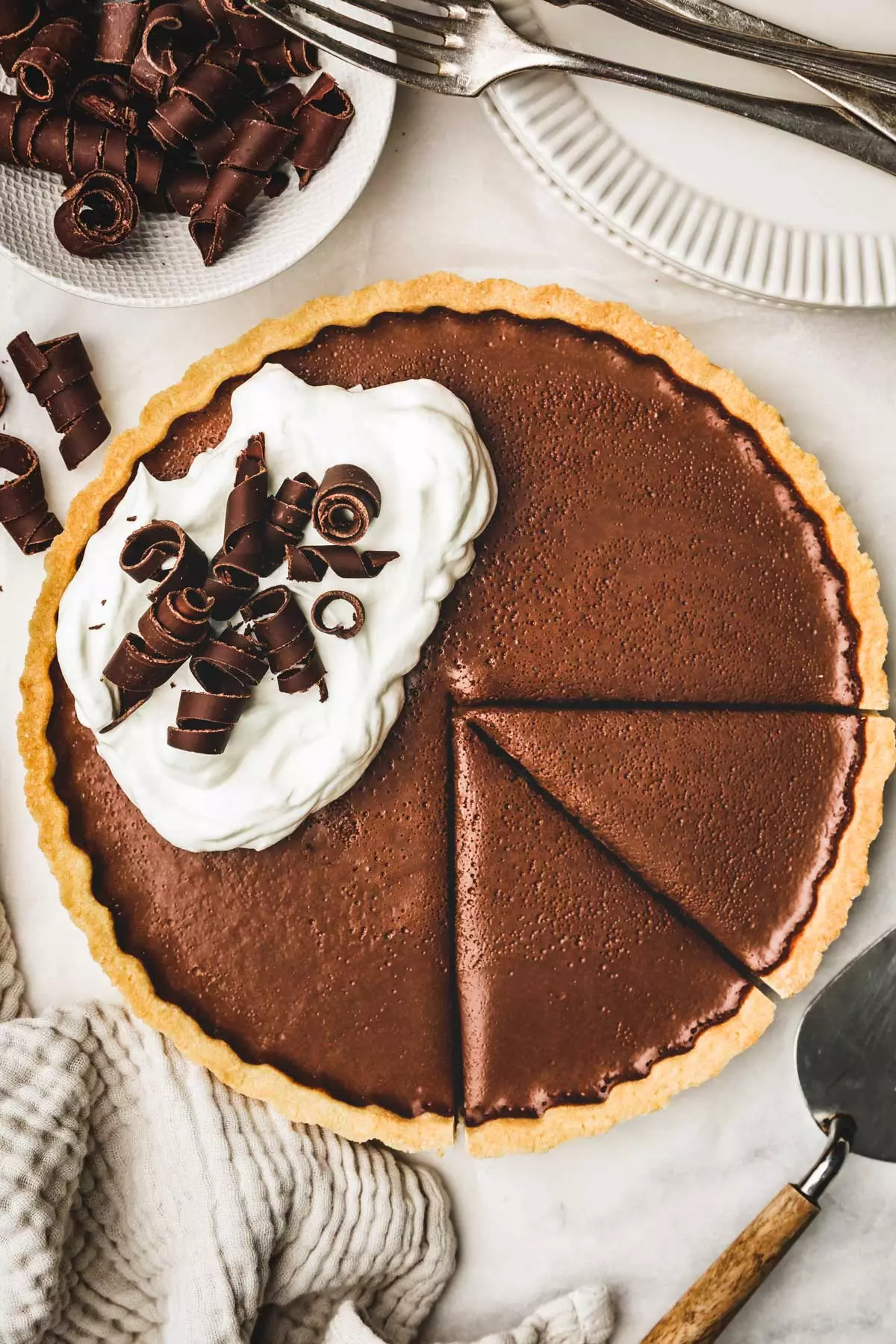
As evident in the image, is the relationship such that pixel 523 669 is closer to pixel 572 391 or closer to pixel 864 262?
pixel 572 391

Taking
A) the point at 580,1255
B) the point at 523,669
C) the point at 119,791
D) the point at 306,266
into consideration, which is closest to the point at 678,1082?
the point at 580,1255

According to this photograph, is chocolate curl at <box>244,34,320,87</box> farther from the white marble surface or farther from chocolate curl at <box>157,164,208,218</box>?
the white marble surface

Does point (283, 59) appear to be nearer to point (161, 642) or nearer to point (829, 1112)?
point (161, 642)

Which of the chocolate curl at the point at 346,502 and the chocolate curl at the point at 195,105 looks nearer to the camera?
the chocolate curl at the point at 346,502

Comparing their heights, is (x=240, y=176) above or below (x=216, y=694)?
above

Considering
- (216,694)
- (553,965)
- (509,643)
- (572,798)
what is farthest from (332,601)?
(553,965)

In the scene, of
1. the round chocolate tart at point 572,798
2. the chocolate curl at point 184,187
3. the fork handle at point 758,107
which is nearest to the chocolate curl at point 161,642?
the round chocolate tart at point 572,798

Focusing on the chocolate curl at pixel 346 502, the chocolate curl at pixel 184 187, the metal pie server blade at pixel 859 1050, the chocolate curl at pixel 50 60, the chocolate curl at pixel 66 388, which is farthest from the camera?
the chocolate curl at pixel 66 388

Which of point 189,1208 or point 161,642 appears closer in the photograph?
point 161,642

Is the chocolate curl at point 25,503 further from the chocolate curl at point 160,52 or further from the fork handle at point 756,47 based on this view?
the fork handle at point 756,47
